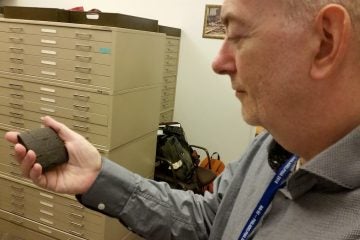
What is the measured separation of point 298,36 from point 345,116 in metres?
0.15

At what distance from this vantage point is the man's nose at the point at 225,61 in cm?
68

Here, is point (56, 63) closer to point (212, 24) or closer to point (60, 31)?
point (60, 31)

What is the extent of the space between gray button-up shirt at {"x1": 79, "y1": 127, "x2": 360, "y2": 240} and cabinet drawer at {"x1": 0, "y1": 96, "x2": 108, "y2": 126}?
0.98 meters

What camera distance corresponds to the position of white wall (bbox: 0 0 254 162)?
9.39 feet

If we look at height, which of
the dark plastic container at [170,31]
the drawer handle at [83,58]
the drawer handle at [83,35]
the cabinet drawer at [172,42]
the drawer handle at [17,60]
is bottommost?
the drawer handle at [17,60]

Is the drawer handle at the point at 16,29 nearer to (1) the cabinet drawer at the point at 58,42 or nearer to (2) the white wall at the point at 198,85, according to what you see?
(1) the cabinet drawer at the point at 58,42

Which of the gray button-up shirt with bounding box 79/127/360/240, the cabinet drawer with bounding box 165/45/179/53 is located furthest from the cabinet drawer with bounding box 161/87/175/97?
the gray button-up shirt with bounding box 79/127/360/240

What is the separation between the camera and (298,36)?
1.84ft

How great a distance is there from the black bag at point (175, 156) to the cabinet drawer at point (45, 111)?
741 millimetres

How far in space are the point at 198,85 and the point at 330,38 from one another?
2.42m

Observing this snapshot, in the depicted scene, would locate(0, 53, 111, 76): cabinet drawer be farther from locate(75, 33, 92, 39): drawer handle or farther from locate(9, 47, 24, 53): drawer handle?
locate(75, 33, 92, 39): drawer handle

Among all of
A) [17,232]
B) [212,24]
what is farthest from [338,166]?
[212,24]

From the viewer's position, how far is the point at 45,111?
192 cm

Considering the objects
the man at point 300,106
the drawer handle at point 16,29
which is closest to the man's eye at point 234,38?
the man at point 300,106
